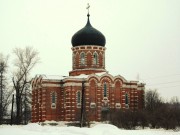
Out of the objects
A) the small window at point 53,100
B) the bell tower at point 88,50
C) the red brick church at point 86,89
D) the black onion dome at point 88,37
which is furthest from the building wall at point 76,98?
the black onion dome at point 88,37

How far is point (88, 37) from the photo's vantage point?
148ft

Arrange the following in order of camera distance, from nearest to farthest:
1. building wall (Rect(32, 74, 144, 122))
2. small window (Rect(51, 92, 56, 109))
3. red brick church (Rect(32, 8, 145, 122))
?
building wall (Rect(32, 74, 144, 122)) < red brick church (Rect(32, 8, 145, 122)) < small window (Rect(51, 92, 56, 109))

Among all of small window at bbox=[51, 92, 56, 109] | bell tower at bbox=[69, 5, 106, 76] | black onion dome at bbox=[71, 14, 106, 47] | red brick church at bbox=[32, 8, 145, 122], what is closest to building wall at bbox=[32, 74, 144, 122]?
red brick church at bbox=[32, 8, 145, 122]

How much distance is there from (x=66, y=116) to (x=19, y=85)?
24.8 ft

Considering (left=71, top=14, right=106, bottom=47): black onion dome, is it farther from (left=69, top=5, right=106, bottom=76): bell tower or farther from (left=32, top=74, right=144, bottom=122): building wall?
(left=32, top=74, right=144, bottom=122): building wall

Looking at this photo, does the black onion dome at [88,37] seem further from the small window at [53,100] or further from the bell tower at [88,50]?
the small window at [53,100]

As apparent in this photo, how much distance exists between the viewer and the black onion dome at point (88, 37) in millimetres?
45031

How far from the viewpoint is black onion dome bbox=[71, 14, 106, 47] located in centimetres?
4503

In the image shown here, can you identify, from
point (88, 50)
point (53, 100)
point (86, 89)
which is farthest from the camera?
point (88, 50)

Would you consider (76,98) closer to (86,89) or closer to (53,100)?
(86,89)

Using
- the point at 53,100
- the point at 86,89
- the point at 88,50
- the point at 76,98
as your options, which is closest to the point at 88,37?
the point at 88,50

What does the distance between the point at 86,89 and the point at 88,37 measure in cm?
627

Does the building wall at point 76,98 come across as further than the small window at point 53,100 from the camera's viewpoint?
No

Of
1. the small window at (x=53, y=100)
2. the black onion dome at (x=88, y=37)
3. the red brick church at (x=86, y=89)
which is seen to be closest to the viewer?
the red brick church at (x=86, y=89)
